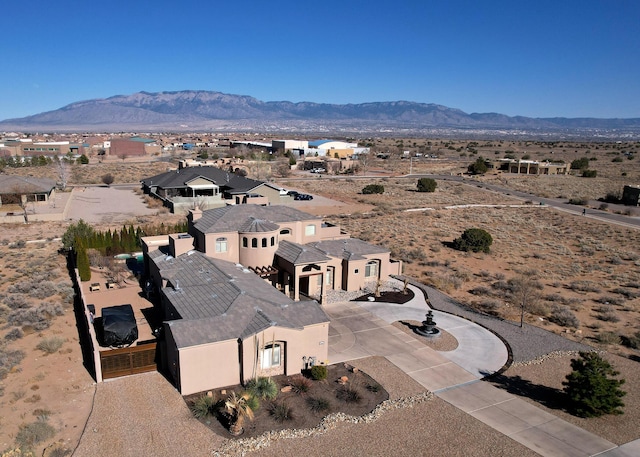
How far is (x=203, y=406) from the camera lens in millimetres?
17766

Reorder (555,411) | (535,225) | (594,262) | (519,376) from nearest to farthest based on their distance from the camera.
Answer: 1. (555,411)
2. (519,376)
3. (594,262)
4. (535,225)

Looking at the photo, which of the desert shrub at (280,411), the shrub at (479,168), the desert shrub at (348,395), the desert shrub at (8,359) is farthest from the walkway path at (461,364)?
the shrub at (479,168)

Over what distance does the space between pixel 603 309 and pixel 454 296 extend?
9.52 metres

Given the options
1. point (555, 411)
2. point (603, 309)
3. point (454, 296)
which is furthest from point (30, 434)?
point (603, 309)

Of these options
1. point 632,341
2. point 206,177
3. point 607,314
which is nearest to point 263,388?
point 632,341

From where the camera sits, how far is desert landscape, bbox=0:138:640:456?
61.4 feet

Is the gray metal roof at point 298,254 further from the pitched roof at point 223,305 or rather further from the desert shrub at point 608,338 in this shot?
the desert shrub at point 608,338

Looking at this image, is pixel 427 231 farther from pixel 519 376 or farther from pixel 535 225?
pixel 519 376

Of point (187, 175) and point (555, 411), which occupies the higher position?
point (187, 175)

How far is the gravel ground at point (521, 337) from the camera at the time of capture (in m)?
24.3

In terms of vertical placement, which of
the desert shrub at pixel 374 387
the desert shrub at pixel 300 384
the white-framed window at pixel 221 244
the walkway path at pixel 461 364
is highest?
the white-framed window at pixel 221 244

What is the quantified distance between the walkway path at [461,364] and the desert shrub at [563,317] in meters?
5.69

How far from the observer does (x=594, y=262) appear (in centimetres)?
4353

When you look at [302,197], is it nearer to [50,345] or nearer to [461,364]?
[461,364]
